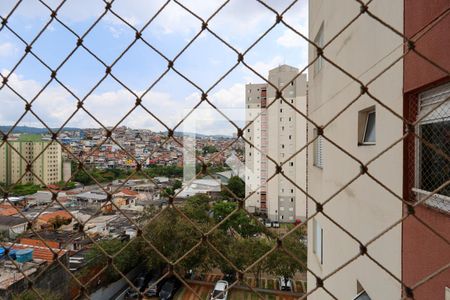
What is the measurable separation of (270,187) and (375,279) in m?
11.5

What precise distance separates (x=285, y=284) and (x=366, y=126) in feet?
31.4

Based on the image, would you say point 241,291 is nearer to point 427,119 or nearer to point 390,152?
point 390,152

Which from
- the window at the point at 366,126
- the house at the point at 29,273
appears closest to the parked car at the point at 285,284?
the house at the point at 29,273

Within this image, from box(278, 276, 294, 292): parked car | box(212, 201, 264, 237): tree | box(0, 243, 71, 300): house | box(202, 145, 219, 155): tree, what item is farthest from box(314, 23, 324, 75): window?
box(212, 201, 264, 237): tree

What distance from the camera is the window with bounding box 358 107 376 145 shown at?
4.83 ft

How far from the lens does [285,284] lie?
32.5ft

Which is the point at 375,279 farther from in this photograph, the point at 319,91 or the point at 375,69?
the point at 319,91

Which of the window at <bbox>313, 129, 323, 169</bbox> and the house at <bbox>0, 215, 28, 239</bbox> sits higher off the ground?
the window at <bbox>313, 129, 323, 169</bbox>

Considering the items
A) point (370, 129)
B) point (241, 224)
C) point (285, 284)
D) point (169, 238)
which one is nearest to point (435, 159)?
point (370, 129)

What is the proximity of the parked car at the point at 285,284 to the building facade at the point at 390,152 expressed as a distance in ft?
28.0

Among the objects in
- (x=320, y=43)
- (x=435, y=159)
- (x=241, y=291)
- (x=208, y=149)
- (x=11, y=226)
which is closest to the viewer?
(x=435, y=159)

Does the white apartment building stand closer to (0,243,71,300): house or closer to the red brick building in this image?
the red brick building

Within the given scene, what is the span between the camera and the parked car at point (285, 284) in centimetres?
978

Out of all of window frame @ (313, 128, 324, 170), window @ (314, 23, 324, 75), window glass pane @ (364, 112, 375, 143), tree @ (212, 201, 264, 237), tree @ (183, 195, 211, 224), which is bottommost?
tree @ (212, 201, 264, 237)
